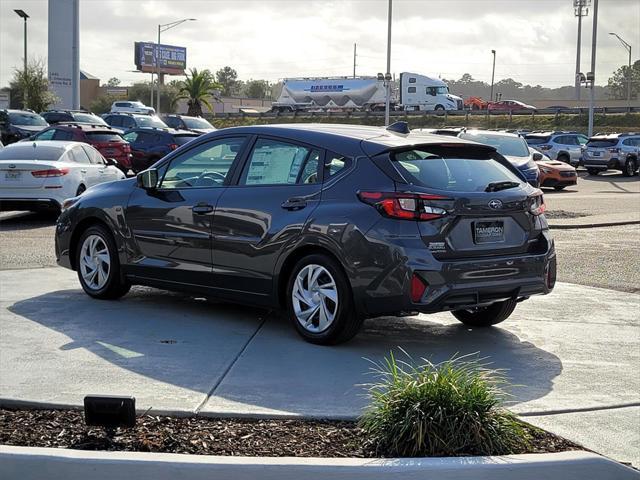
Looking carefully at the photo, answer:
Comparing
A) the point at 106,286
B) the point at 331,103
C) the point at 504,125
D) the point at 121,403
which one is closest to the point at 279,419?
the point at 121,403

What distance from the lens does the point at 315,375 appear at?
6.56m

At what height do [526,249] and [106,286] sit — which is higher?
[526,249]

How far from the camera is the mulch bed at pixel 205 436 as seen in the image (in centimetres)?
492

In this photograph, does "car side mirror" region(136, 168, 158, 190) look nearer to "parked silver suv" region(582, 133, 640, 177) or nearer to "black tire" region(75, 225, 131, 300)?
"black tire" region(75, 225, 131, 300)

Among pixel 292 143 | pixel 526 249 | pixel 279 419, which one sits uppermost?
pixel 292 143

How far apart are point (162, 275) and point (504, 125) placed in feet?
198

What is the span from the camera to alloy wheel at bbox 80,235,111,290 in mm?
9180

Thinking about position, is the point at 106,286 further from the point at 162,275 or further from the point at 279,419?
the point at 279,419

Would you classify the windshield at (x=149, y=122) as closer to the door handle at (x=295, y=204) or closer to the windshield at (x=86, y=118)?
the windshield at (x=86, y=118)

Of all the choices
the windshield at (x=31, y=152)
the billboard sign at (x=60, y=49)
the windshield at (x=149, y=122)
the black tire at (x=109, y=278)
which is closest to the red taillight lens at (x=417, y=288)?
the black tire at (x=109, y=278)

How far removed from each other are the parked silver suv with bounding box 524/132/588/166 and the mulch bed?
121 ft

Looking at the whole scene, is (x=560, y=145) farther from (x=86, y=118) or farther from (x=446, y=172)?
(x=446, y=172)

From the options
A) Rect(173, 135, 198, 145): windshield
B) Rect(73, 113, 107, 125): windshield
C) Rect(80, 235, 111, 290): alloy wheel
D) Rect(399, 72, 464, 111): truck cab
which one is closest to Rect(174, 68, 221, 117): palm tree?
Rect(399, 72, 464, 111): truck cab

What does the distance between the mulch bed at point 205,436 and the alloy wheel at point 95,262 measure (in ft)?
12.1
